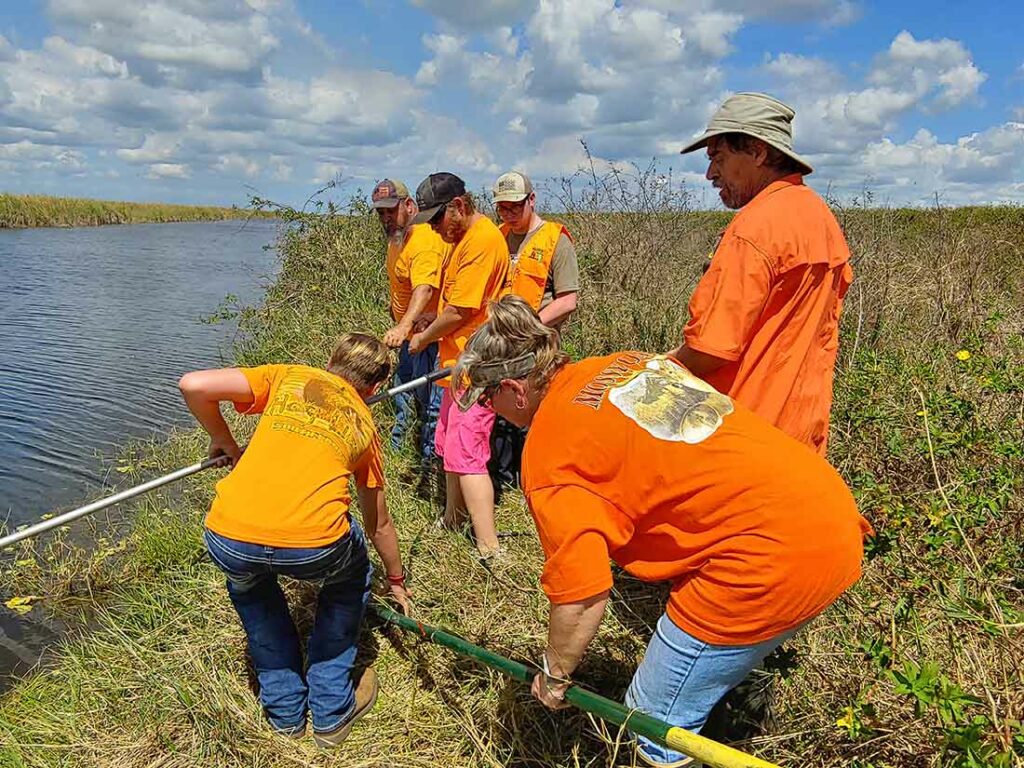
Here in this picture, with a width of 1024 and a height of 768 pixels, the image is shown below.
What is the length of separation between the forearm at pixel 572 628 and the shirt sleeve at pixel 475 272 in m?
2.38

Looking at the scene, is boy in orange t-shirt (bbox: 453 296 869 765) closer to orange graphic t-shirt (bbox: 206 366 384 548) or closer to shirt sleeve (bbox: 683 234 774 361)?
shirt sleeve (bbox: 683 234 774 361)

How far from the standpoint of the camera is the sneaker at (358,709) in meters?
2.92

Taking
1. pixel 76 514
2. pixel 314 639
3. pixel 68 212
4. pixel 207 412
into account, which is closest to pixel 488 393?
pixel 207 412

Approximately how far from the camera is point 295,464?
8.73ft

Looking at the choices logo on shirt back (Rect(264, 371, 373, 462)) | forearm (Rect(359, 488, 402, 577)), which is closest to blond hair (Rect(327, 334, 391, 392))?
logo on shirt back (Rect(264, 371, 373, 462))

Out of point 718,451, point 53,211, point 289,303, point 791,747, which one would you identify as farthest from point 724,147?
point 53,211

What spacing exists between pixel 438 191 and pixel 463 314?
0.68 meters

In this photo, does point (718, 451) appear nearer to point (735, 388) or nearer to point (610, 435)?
point (610, 435)

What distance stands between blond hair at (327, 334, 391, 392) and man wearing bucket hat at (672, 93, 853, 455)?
1.25m

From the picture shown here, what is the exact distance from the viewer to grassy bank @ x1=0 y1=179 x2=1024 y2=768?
2.10 metres

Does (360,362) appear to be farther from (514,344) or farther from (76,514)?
(76,514)

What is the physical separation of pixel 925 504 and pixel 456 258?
2.58 meters

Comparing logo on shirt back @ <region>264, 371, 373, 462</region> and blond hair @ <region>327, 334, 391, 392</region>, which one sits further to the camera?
blond hair @ <region>327, 334, 391, 392</region>

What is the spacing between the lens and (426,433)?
4828 mm
